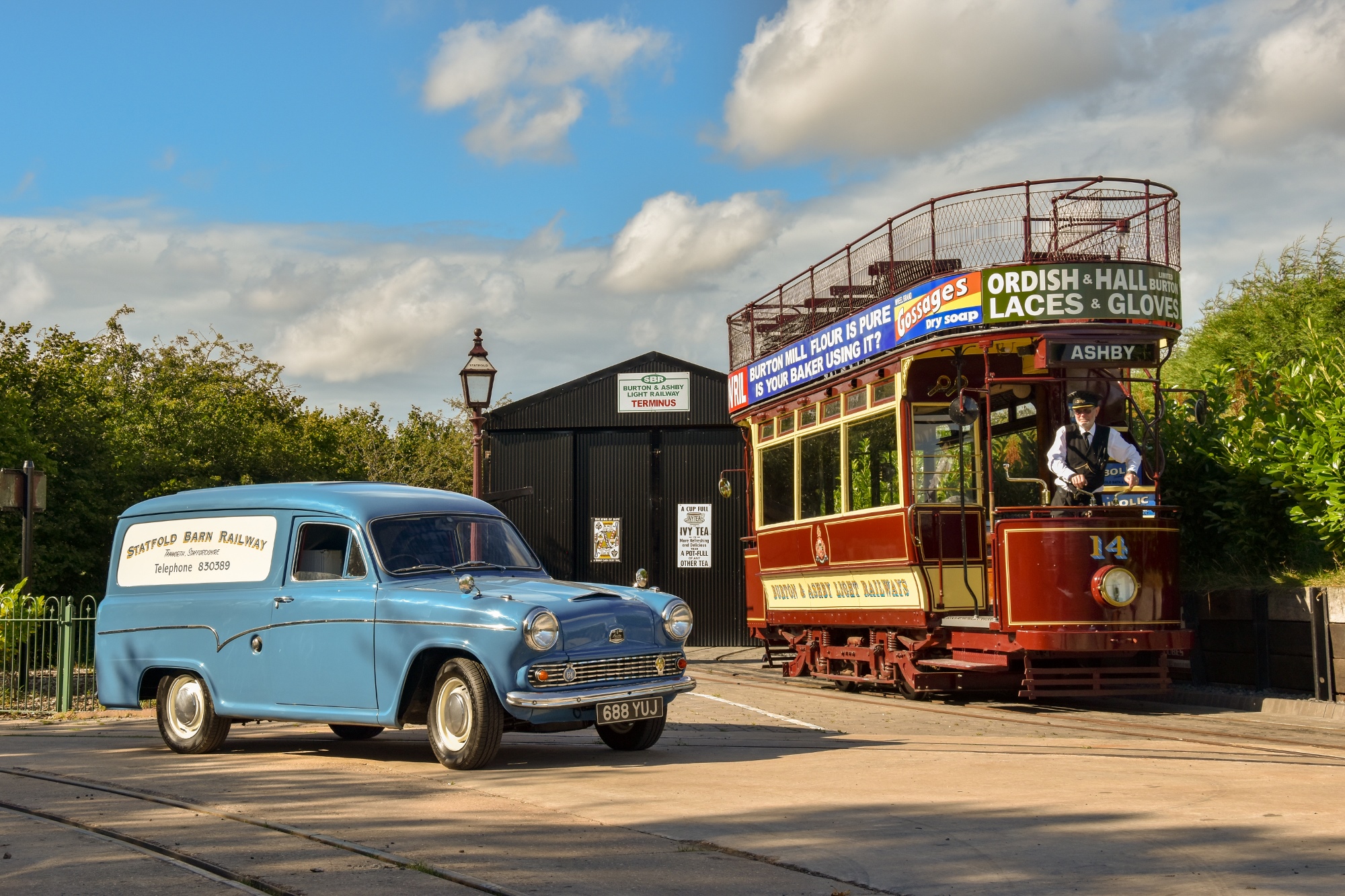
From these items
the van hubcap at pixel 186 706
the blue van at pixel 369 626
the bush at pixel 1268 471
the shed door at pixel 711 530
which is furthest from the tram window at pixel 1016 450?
the shed door at pixel 711 530

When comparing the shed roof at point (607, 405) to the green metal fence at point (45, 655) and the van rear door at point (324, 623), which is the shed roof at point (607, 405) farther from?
the van rear door at point (324, 623)

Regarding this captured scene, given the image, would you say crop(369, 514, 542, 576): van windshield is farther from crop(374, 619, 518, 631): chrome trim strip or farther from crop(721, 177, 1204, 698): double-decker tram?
crop(721, 177, 1204, 698): double-decker tram

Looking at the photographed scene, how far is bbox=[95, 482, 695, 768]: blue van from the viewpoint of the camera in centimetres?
921

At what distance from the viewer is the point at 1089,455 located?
44.3 feet

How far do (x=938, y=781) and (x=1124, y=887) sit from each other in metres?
2.95

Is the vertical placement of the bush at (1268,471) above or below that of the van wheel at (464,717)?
above

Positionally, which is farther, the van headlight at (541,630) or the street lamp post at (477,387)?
the street lamp post at (477,387)

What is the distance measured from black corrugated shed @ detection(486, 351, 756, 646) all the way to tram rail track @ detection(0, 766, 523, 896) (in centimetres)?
1924

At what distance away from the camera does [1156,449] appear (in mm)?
13820

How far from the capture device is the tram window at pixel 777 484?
58.5ft

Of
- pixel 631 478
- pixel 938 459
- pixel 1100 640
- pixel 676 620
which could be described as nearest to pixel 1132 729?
pixel 1100 640

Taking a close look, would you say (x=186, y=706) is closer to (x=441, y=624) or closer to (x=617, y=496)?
(x=441, y=624)

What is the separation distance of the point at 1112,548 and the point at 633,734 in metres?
5.19

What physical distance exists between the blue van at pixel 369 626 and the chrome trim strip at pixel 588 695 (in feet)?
0.04
